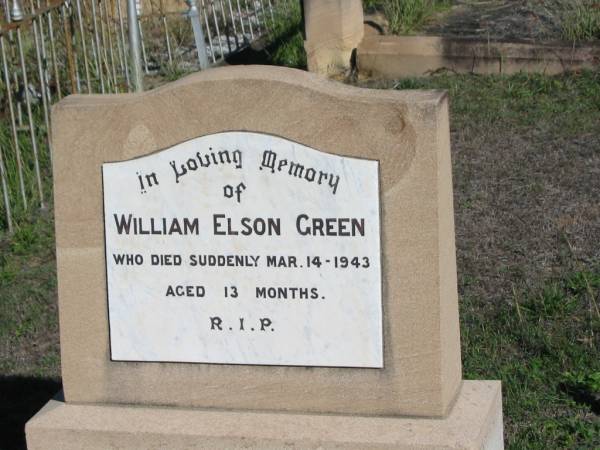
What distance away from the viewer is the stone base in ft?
11.1

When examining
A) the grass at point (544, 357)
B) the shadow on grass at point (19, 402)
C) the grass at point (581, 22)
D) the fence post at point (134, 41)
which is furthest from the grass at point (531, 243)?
the shadow on grass at point (19, 402)

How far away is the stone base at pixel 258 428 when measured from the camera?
3373mm

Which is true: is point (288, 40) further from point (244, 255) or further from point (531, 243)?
point (244, 255)

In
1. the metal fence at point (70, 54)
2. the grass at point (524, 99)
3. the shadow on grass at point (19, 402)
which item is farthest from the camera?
the grass at point (524, 99)

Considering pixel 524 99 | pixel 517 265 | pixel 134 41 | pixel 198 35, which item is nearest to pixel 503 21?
pixel 524 99

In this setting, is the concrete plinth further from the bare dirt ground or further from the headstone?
the headstone

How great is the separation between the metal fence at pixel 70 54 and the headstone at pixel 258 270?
105 inches

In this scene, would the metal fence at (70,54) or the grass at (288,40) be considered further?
the grass at (288,40)

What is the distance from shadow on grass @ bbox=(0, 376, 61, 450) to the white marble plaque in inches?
44.3

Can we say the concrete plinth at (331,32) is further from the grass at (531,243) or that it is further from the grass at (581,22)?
the grass at (581,22)

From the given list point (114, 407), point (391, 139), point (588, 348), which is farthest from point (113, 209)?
point (588, 348)

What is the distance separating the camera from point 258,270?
11.4ft

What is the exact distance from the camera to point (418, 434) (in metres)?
3.36

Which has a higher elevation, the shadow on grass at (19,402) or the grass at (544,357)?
the grass at (544,357)
